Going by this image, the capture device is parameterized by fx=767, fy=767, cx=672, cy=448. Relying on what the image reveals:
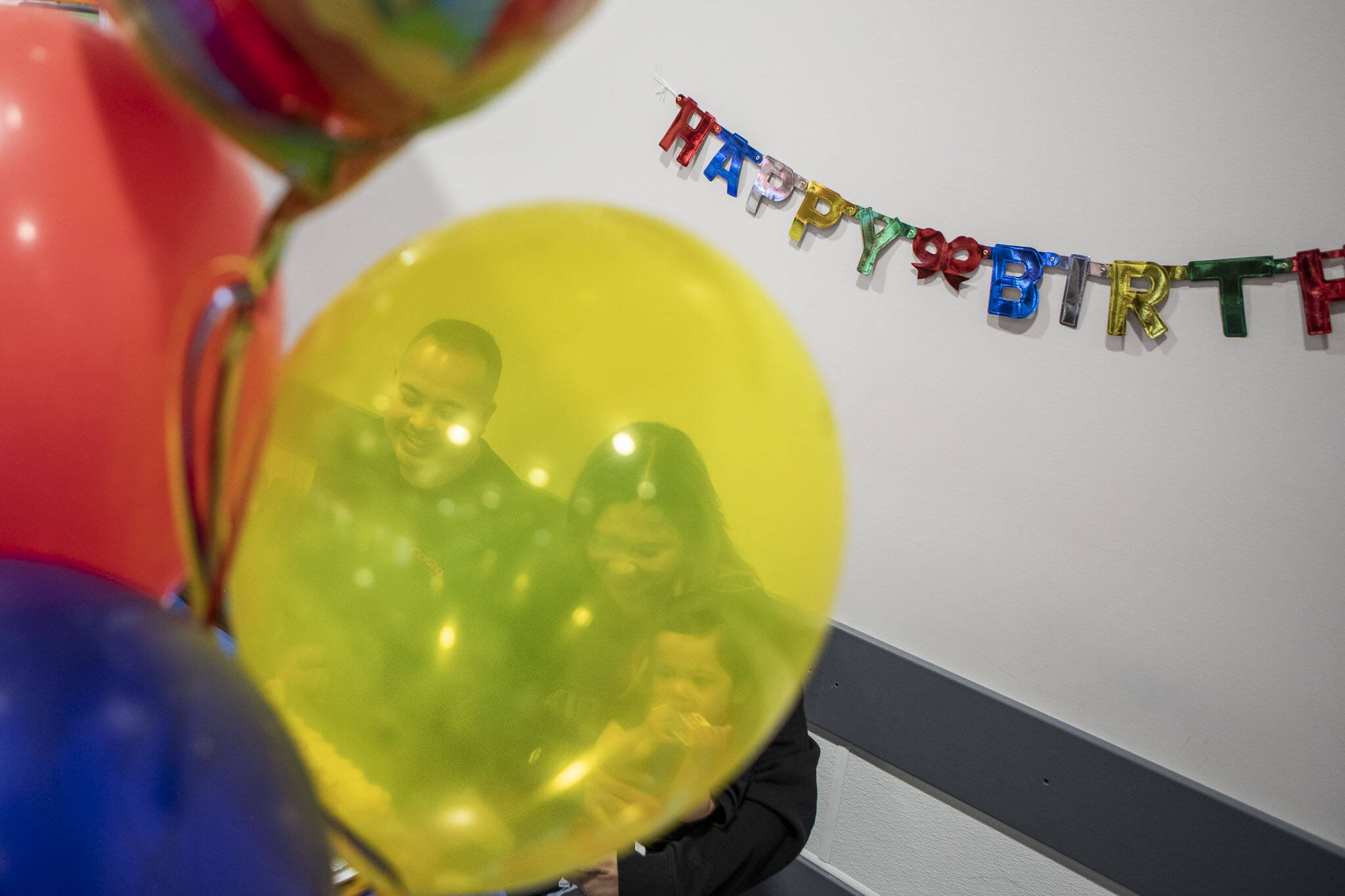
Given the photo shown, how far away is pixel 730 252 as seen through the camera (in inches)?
63.6

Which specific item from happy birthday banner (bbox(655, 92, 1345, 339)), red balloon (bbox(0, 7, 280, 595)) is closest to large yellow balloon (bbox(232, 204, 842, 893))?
red balloon (bbox(0, 7, 280, 595))

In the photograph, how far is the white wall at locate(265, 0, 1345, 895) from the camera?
111cm

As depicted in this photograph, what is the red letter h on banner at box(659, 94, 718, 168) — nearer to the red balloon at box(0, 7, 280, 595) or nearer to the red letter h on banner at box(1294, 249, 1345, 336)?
the red letter h on banner at box(1294, 249, 1345, 336)

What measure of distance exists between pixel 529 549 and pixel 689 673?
0.13 metres

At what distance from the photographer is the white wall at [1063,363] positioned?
111cm

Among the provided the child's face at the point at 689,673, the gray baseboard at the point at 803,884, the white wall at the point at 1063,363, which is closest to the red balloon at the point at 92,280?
the child's face at the point at 689,673

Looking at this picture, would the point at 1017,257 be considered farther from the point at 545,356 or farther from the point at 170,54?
the point at 170,54

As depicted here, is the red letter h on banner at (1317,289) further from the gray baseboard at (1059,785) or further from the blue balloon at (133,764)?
the blue balloon at (133,764)

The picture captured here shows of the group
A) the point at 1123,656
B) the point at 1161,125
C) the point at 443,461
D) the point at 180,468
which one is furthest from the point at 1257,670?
the point at 180,468

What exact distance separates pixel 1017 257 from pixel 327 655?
3.97ft

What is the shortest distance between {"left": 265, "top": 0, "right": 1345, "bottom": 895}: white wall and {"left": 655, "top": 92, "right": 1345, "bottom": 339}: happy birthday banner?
0.02m

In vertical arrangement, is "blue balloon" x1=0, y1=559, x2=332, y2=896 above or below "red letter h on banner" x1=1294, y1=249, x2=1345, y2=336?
below

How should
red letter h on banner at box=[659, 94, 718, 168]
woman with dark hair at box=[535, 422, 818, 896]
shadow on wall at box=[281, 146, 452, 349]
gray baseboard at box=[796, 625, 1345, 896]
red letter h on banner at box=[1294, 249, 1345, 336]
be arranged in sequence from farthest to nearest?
shadow on wall at box=[281, 146, 452, 349]
red letter h on banner at box=[659, 94, 718, 168]
gray baseboard at box=[796, 625, 1345, 896]
red letter h on banner at box=[1294, 249, 1345, 336]
woman with dark hair at box=[535, 422, 818, 896]

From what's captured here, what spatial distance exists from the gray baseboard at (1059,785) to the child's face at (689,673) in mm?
1084
